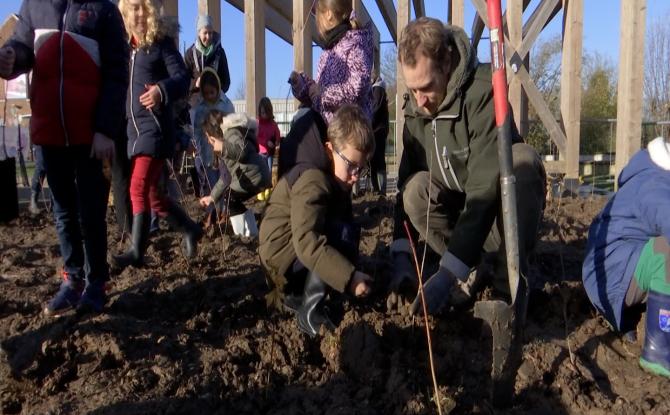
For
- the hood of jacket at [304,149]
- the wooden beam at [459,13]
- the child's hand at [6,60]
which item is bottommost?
the hood of jacket at [304,149]

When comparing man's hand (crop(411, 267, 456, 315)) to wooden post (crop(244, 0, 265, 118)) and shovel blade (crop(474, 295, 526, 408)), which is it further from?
wooden post (crop(244, 0, 265, 118))

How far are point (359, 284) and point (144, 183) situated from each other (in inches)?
73.1

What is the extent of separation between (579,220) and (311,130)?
10.2 feet

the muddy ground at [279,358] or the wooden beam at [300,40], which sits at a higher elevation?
the wooden beam at [300,40]

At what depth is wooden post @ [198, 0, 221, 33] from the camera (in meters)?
7.16

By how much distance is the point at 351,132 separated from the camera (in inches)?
112

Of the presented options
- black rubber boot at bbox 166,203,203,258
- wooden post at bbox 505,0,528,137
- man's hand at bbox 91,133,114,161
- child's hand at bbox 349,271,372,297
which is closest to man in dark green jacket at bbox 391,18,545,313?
child's hand at bbox 349,271,372,297

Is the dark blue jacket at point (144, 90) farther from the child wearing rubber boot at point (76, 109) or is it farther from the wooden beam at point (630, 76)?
the wooden beam at point (630, 76)

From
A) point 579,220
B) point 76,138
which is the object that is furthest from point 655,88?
point 76,138

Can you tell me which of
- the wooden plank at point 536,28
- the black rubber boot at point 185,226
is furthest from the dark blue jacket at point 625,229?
the wooden plank at point 536,28

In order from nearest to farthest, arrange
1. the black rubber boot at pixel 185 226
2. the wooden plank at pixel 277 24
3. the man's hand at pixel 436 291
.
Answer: the man's hand at pixel 436 291 → the black rubber boot at pixel 185 226 → the wooden plank at pixel 277 24

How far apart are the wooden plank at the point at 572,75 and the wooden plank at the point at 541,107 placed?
0.28 feet

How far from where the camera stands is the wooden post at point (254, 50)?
24.1ft

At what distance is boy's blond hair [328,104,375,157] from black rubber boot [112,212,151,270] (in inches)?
63.8
